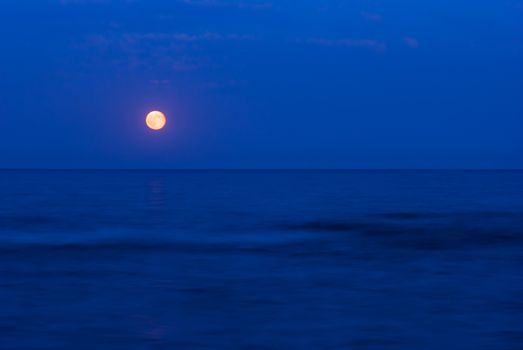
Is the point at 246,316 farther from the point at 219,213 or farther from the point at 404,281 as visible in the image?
the point at 219,213

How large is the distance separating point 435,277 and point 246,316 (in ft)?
13.0

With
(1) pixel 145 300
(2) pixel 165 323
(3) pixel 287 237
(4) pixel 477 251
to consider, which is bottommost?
(2) pixel 165 323

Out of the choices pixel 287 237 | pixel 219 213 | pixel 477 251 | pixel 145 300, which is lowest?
pixel 145 300

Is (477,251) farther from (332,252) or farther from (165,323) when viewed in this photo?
(165,323)

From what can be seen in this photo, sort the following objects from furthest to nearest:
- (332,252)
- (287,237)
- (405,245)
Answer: (287,237) → (405,245) → (332,252)

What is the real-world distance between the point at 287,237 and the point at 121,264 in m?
5.78

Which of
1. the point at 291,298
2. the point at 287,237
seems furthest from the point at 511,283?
the point at 287,237

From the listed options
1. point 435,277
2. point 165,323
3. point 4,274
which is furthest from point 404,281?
point 4,274

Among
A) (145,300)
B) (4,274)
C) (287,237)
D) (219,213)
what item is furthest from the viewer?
(219,213)

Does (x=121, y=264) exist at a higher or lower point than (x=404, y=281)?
higher

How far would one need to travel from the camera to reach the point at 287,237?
691 inches

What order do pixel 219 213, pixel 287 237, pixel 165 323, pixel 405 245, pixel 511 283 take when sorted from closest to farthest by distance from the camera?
1. pixel 165 323
2. pixel 511 283
3. pixel 405 245
4. pixel 287 237
5. pixel 219 213

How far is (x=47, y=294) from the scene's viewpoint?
31.9ft

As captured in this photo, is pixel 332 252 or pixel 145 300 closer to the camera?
pixel 145 300
